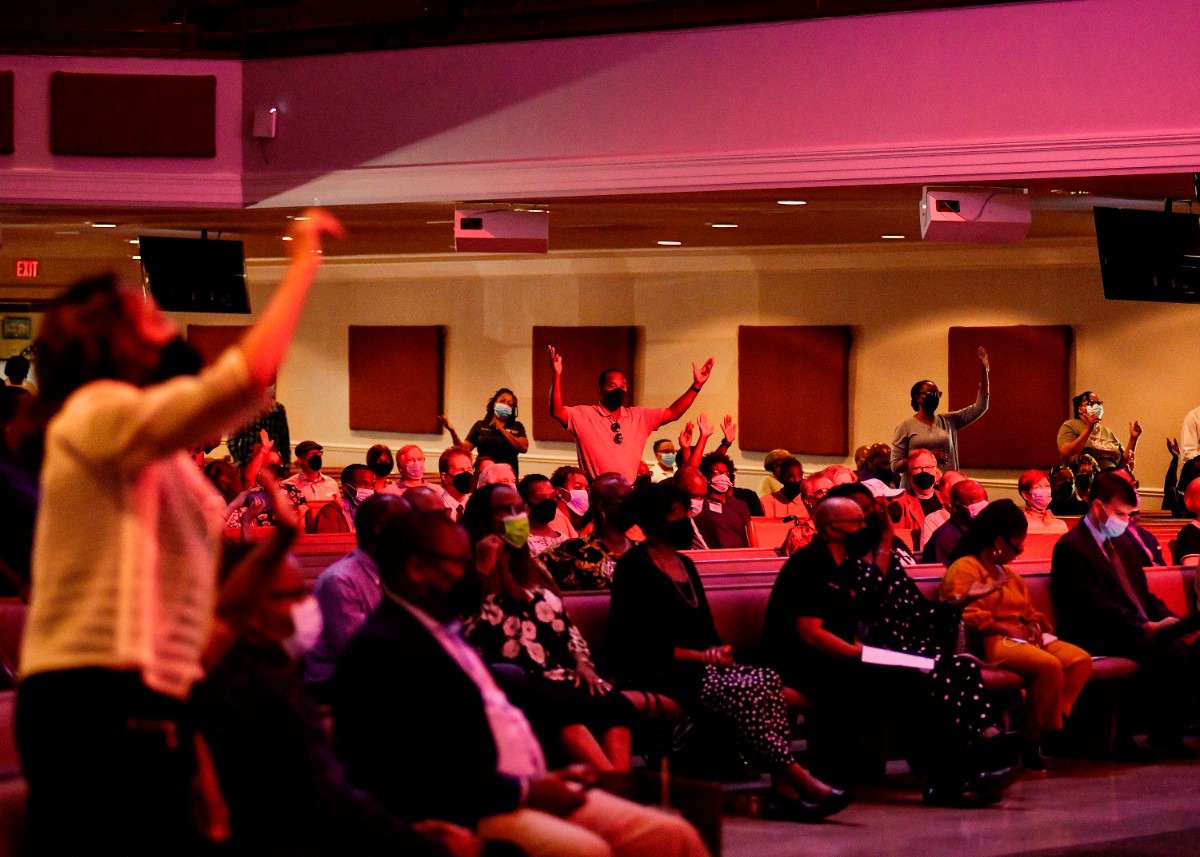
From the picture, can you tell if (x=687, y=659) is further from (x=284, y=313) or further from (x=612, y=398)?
(x=284, y=313)

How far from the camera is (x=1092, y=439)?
39.9ft

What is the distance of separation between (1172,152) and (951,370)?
5.89 metres

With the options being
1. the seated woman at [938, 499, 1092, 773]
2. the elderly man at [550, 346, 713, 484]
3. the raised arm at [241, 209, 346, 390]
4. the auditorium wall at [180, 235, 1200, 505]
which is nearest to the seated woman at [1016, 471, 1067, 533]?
the elderly man at [550, 346, 713, 484]

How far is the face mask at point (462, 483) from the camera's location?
9.01 metres

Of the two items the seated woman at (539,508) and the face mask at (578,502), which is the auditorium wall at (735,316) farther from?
the seated woman at (539,508)

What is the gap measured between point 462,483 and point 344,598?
3.85 metres

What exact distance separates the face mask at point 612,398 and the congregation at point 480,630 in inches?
0.4

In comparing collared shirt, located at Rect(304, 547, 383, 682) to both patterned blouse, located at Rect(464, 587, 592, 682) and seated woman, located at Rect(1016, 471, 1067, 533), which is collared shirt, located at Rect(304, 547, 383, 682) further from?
seated woman, located at Rect(1016, 471, 1067, 533)

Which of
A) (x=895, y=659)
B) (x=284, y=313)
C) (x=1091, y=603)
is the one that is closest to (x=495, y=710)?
(x=284, y=313)

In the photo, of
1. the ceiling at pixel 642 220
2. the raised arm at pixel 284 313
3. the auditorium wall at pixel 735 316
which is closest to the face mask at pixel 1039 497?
the ceiling at pixel 642 220

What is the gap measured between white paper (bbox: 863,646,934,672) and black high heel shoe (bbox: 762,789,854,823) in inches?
19.3

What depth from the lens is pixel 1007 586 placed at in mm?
6582

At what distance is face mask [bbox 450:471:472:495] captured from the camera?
29.6 feet

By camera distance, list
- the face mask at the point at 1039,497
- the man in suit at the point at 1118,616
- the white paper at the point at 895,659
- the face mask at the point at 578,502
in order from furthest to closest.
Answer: the face mask at the point at 578,502 → the face mask at the point at 1039,497 → the man in suit at the point at 1118,616 → the white paper at the point at 895,659
